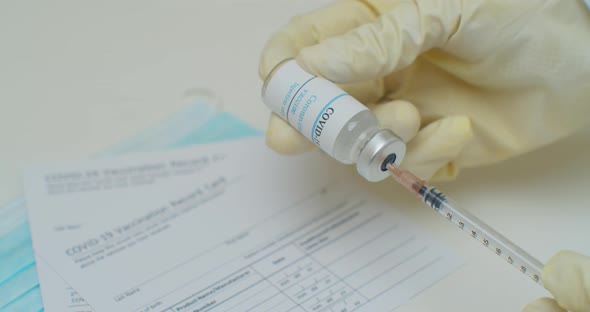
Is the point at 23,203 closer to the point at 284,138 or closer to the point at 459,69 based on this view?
the point at 284,138

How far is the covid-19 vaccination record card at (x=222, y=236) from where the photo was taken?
93cm

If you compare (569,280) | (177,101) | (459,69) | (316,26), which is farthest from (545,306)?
(177,101)

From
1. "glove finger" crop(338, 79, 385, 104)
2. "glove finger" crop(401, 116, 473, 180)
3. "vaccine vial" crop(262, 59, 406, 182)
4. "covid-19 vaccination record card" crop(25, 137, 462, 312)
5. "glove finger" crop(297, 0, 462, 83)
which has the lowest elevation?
"covid-19 vaccination record card" crop(25, 137, 462, 312)

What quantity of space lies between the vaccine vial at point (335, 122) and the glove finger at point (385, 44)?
0.05 metres

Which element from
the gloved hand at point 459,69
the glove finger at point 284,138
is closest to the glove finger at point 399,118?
the gloved hand at point 459,69

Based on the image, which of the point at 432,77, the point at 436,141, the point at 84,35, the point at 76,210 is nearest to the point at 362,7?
Answer: the point at 432,77

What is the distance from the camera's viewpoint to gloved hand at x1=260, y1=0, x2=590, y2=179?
0.94 metres

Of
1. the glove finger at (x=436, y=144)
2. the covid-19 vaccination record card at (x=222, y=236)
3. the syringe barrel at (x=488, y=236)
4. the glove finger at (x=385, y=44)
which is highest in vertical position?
the glove finger at (x=385, y=44)

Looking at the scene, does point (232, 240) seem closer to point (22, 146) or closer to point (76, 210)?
point (76, 210)

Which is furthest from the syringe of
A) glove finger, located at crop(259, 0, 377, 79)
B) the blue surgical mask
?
the blue surgical mask

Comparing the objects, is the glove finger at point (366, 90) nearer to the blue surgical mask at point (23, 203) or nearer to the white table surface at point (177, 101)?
the white table surface at point (177, 101)

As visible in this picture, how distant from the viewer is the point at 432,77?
1066 millimetres

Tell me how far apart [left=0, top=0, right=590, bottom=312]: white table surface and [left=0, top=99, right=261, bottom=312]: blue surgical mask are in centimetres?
3

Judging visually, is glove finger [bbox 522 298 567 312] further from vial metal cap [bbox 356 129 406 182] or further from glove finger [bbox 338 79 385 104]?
glove finger [bbox 338 79 385 104]
